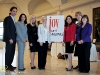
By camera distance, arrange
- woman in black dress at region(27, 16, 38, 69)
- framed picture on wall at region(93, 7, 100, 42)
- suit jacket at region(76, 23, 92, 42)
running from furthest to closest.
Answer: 1. framed picture on wall at region(93, 7, 100, 42)
2. woman in black dress at region(27, 16, 38, 69)
3. suit jacket at region(76, 23, 92, 42)

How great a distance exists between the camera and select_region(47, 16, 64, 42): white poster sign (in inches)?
208

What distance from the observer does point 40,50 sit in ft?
17.8

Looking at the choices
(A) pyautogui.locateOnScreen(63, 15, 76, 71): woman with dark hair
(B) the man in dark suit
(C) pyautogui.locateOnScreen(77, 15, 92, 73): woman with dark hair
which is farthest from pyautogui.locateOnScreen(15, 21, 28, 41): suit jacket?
(C) pyautogui.locateOnScreen(77, 15, 92, 73): woman with dark hair

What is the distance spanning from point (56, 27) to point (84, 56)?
1.08m

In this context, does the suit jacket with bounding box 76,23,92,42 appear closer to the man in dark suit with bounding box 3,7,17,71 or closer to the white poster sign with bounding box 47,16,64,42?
the white poster sign with bounding box 47,16,64,42

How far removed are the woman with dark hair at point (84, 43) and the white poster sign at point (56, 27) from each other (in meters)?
0.49

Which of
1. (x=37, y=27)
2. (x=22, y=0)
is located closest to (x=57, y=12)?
(x=22, y=0)

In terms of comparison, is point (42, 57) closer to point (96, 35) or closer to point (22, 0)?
point (96, 35)

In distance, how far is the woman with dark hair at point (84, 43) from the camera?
501 centimetres

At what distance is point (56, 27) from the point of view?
5316 millimetres

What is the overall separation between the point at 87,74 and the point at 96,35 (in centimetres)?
513

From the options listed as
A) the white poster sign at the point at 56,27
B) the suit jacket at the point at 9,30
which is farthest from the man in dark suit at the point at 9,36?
the white poster sign at the point at 56,27

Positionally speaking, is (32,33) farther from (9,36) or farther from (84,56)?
(84,56)

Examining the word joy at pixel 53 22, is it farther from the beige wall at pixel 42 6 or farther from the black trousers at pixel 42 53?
the beige wall at pixel 42 6
